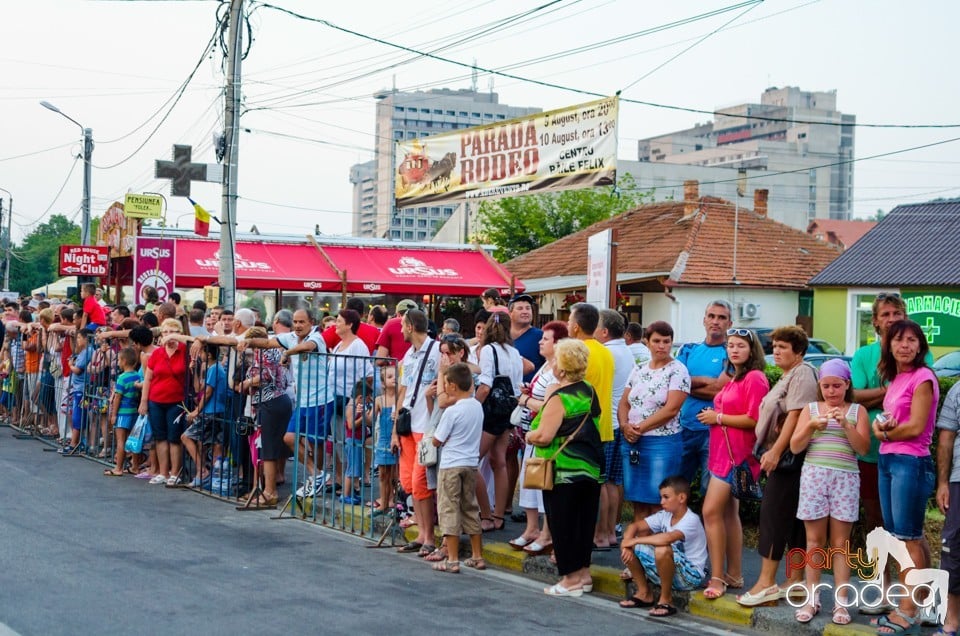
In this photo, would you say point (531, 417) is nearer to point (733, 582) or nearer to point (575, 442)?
point (575, 442)

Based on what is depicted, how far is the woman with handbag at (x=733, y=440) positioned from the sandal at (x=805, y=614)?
65 centimetres

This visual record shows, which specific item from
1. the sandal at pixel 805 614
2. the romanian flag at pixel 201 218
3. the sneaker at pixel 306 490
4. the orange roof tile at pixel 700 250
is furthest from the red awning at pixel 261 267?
the sandal at pixel 805 614

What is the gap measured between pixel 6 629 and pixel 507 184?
14128 millimetres

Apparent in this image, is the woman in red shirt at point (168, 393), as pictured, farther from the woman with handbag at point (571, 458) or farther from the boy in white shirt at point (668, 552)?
the boy in white shirt at point (668, 552)

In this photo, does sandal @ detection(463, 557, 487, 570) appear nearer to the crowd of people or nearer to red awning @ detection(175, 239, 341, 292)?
the crowd of people

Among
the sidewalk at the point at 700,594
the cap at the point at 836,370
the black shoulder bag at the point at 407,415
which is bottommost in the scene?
the sidewalk at the point at 700,594

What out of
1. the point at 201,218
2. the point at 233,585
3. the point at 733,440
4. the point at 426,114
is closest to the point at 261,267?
the point at 201,218

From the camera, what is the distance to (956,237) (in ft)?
107

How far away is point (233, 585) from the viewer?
25.1 feet

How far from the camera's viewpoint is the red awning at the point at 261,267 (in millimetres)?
28969

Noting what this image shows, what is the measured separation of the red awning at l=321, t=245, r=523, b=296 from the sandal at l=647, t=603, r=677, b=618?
954 inches

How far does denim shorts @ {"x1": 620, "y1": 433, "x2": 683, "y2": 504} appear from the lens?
314 inches

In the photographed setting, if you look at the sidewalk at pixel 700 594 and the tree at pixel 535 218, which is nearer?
the sidewalk at pixel 700 594

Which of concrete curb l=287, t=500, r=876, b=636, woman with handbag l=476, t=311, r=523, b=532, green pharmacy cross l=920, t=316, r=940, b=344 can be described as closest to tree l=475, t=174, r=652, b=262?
green pharmacy cross l=920, t=316, r=940, b=344
